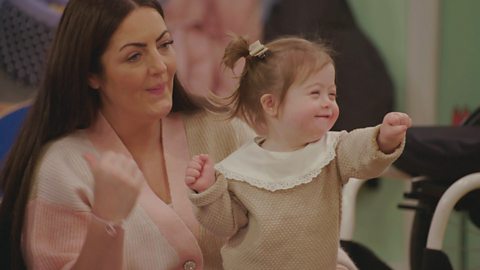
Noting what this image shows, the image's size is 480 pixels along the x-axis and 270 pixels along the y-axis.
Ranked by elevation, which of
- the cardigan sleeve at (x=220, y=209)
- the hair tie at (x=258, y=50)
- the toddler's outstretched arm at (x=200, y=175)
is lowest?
the cardigan sleeve at (x=220, y=209)

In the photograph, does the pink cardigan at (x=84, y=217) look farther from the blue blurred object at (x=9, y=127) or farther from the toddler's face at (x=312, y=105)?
the blue blurred object at (x=9, y=127)

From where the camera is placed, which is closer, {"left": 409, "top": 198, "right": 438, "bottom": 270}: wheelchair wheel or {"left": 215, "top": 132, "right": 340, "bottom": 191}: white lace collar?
{"left": 215, "top": 132, "right": 340, "bottom": 191}: white lace collar

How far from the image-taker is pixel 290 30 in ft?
10.3

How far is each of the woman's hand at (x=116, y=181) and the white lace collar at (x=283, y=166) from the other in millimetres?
227

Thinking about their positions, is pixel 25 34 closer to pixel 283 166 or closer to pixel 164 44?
pixel 164 44

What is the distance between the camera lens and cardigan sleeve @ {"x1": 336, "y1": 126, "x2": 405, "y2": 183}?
1.23 meters

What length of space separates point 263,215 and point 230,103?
26 cm

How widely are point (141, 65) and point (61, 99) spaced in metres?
0.18

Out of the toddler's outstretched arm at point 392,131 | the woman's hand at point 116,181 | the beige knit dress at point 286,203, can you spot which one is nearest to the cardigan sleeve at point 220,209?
the beige knit dress at point 286,203

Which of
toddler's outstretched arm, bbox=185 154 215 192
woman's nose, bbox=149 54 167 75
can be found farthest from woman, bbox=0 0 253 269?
toddler's outstretched arm, bbox=185 154 215 192

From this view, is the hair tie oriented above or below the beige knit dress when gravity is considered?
above

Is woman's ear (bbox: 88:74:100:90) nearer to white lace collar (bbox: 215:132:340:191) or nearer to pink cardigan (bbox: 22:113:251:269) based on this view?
pink cardigan (bbox: 22:113:251:269)

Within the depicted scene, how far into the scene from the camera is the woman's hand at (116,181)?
3.71 feet

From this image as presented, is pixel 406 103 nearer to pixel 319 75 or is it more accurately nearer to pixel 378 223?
pixel 378 223
